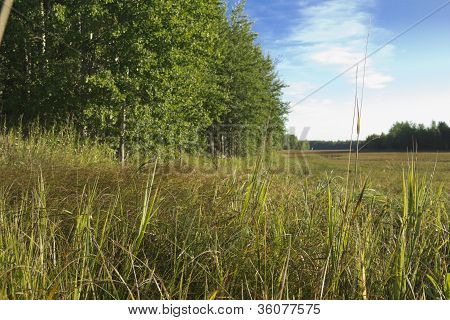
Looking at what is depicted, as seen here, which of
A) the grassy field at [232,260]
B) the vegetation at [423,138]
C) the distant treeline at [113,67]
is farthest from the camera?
the vegetation at [423,138]

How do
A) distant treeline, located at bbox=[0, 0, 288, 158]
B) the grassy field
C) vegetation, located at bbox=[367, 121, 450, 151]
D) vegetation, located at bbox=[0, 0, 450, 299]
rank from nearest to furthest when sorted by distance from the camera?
the grassy field
vegetation, located at bbox=[0, 0, 450, 299]
distant treeline, located at bbox=[0, 0, 288, 158]
vegetation, located at bbox=[367, 121, 450, 151]

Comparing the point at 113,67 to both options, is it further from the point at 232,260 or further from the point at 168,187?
the point at 232,260

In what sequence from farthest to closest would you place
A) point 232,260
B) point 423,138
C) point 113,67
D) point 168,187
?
point 423,138, point 113,67, point 168,187, point 232,260

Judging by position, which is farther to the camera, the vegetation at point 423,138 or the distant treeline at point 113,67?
the vegetation at point 423,138

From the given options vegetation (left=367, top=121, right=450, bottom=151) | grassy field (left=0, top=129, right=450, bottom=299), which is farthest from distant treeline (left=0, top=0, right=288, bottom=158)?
vegetation (left=367, top=121, right=450, bottom=151)

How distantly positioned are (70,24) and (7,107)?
19.6 feet

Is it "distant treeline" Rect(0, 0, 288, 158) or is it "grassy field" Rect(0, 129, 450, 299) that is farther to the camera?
"distant treeline" Rect(0, 0, 288, 158)

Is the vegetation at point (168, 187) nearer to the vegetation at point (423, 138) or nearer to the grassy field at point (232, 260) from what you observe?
the grassy field at point (232, 260)

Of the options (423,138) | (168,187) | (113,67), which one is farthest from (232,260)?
(423,138)

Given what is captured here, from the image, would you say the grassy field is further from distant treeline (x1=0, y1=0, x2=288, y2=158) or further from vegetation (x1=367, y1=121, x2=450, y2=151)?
vegetation (x1=367, y1=121, x2=450, y2=151)

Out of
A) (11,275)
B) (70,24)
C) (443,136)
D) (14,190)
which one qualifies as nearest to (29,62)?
(70,24)

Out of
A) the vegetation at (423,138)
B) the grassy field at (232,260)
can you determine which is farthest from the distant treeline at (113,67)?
the vegetation at (423,138)

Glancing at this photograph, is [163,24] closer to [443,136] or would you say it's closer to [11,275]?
[11,275]

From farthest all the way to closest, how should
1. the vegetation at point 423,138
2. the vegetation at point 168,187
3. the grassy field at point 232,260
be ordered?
1. the vegetation at point 423,138
2. the vegetation at point 168,187
3. the grassy field at point 232,260
